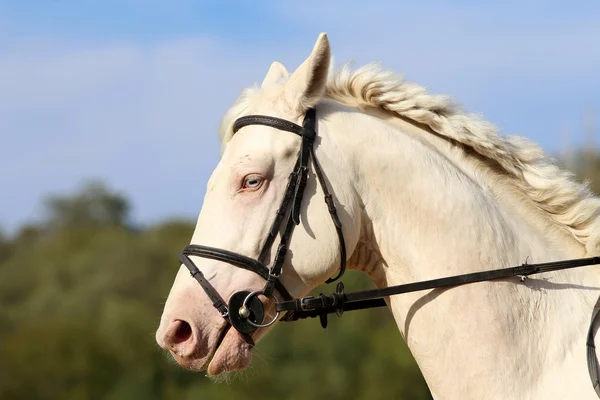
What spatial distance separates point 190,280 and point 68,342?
4976 cm

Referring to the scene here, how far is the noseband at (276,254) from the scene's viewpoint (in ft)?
16.6

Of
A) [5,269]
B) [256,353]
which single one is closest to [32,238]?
[5,269]

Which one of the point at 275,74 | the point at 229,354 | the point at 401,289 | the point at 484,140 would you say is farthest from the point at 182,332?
the point at 484,140

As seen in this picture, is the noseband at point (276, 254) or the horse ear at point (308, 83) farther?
the horse ear at point (308, 83)

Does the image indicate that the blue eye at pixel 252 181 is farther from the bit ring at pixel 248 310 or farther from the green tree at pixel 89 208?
the green tree at pixel 89 208

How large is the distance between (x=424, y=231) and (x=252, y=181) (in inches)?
38.0

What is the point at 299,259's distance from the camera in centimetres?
520

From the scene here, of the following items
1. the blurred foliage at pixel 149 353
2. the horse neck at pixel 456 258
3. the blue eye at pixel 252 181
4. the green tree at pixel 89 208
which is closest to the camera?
the horse neck at pixel 456 258

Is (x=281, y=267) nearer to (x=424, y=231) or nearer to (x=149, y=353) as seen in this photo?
(x=424, y=231)

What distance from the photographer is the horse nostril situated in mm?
5117

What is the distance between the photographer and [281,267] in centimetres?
A: 517

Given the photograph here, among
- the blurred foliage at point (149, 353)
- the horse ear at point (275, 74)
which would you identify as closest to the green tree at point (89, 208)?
the blurred foliage at point (149, 353)

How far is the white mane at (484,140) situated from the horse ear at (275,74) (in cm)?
22

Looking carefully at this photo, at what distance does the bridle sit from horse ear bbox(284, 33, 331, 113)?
74mm
